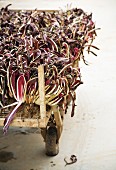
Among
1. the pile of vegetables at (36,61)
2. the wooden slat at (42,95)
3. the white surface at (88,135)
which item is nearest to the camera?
the wooden slat at (42,95)

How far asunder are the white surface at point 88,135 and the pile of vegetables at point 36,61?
0.47m

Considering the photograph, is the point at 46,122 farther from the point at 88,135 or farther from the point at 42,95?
the point at 88,135

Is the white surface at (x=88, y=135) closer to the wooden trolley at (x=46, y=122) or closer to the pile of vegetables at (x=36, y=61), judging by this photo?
the wooden trolley at (x=46, y=122)

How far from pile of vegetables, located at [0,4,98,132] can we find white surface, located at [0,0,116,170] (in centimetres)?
47

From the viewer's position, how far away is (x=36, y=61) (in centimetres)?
216

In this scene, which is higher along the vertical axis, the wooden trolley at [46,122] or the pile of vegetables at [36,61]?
the pile of vegetables at [36,61]

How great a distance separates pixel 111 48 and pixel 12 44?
8.93 feet

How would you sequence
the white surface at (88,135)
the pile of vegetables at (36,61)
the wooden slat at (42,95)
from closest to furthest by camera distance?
the wooden slat at (42,95)
the pile of vegetables at (36,61)
the white surface at (88,135)

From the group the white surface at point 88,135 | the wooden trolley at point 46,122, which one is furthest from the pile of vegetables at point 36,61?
the white surface at point 88,135

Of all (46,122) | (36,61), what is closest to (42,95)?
(46,122)

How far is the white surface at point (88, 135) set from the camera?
103 inches

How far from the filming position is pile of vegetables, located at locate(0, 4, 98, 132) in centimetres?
205

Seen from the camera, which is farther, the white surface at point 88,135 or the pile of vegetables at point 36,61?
the white surface at point 88,135

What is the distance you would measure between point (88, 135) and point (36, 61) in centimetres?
103
